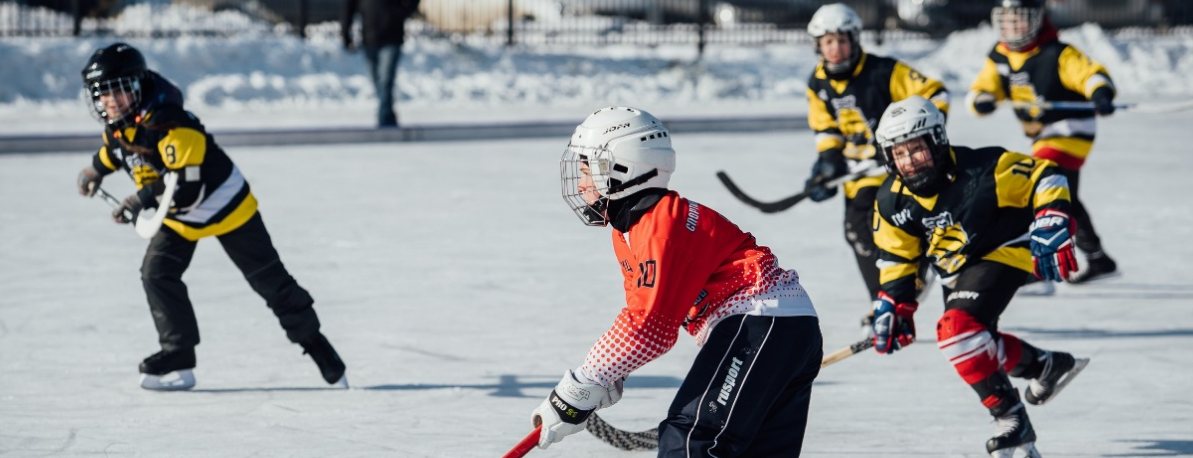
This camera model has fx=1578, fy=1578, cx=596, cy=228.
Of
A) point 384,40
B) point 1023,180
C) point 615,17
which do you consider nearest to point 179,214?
point 1023,180

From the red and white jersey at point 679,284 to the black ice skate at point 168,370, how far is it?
93.3 inches

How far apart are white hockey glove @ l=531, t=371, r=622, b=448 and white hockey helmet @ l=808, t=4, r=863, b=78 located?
3.44 metres

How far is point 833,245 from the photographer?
862 cm

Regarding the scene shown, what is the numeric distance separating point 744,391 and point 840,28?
3.34m

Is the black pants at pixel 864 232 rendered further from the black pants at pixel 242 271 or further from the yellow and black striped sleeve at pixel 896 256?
the black pants at pixel 242 271

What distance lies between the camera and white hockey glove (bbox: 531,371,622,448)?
3564 mm

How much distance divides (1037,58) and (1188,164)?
493cm

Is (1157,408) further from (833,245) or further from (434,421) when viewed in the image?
(833,245)

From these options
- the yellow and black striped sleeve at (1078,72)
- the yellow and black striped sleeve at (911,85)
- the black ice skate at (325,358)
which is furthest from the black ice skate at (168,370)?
the yellow and black striped sleeve at (1078,72)

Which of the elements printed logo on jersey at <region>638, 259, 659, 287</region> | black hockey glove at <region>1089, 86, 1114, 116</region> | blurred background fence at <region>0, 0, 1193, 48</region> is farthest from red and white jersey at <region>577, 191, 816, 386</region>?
blurred background fence at <region>0, 0, 1193, 48</region>

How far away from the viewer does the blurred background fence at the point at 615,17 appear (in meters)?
18.3

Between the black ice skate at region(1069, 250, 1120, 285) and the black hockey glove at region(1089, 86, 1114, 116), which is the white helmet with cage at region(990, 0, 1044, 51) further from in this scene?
the black ice skate at region(1069, 250, 1120, 285)

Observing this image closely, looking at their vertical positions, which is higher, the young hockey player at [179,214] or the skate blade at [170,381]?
the young hockey player at [179,214]

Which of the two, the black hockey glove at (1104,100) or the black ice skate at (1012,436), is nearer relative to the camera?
the black ice skate at (1012,436)
